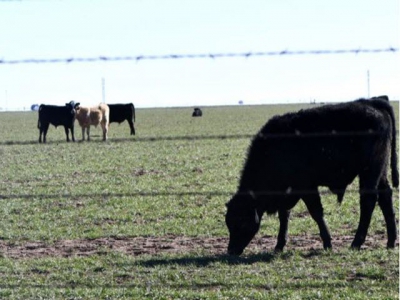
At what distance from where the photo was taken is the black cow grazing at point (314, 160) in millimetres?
8039

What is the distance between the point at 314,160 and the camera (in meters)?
8.15

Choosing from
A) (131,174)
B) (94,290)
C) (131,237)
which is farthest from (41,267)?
(131,174)

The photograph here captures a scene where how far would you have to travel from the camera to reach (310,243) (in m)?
9.01

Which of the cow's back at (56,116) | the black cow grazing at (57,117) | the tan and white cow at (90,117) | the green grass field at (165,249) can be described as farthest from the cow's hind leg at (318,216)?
Result: the cow's back at (56,116)

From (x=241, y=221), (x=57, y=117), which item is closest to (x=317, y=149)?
(x=241, y=221)

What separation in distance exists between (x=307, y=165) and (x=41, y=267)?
9.39 ft

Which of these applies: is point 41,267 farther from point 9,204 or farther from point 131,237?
point 9,204

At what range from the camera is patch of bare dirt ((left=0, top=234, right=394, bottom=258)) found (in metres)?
8.69

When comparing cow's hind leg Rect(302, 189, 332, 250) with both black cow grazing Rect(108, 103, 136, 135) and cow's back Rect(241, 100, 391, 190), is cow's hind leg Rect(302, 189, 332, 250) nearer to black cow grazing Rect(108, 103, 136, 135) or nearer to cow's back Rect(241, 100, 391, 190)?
cow's back Rect(241, 100, 391, 190)

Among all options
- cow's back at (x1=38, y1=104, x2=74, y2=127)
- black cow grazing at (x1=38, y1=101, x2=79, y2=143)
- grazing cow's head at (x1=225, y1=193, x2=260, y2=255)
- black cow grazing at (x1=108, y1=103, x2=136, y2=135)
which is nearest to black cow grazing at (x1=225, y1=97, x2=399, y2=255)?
grazing cow's head at (x1=225, y1=193, x2=260, y2=255)

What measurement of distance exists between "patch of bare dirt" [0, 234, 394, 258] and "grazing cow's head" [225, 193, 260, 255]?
0.24 m

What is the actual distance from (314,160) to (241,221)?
39.4 inches

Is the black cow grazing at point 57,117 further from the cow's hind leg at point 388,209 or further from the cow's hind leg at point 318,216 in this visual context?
the cow's hind leg at point 388,209

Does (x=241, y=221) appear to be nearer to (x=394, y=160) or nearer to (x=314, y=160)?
(x=314, y=160)
